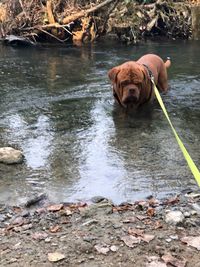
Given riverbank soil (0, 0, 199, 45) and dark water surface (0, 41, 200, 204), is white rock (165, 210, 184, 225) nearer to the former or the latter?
dark water surface (0, 41, 200, 204)

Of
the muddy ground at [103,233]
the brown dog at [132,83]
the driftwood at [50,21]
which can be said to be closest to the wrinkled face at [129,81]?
the brown dog at [132,83]

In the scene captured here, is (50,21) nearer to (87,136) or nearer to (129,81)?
(129,81)

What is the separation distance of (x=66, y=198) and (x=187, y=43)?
1185cm

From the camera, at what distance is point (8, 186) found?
15.7ft

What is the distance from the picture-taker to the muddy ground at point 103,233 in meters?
3.41

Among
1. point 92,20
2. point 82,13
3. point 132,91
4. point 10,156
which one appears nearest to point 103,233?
point 10,156

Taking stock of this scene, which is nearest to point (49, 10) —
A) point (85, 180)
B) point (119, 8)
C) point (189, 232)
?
point (119, 8)

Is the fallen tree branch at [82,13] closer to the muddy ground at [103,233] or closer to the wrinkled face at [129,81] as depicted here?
the wrinkled face at [129,81]

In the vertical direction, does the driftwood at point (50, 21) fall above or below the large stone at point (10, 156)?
above

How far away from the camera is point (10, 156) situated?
536 cm

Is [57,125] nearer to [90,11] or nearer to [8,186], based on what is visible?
[8,186]

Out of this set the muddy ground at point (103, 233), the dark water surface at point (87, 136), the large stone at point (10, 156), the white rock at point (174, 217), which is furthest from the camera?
the large stone at point (10, 156)

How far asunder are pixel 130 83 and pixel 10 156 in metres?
2.34

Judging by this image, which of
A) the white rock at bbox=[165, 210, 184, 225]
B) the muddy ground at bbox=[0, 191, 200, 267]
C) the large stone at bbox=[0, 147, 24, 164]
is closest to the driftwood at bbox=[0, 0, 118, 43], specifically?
the large stone at bbox=[0, 147, 24, 164]
